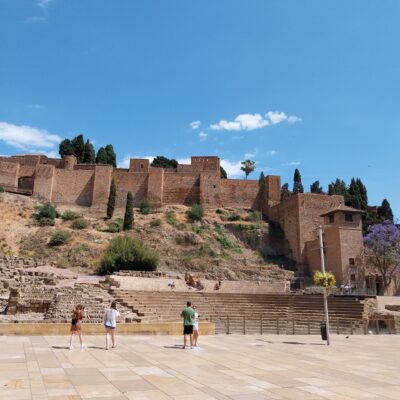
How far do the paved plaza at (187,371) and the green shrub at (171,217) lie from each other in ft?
112

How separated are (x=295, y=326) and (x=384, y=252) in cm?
2119

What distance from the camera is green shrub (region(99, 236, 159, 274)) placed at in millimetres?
31000

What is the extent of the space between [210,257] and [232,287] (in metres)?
10.1

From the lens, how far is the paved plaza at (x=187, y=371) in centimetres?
614

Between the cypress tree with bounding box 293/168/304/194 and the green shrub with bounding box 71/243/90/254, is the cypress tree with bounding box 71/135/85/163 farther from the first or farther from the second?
the cypress tree with bounding box 293/168/304/194

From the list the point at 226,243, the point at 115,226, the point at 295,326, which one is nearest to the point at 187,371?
the point at 295,326

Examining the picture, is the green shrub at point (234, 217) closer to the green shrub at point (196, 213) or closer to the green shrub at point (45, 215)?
the green shrub at point (196, 213)

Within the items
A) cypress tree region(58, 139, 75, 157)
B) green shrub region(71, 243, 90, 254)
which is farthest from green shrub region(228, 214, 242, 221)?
cypress tree region(58, 139, 75, 157)

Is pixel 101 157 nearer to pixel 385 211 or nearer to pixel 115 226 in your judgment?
pixel 115 226

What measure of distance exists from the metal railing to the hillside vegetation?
15.9 m

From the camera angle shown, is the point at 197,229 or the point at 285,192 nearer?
the point at 197,229

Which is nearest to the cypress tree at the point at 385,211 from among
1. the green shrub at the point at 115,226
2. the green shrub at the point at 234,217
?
the green shrub at the point at 234,217

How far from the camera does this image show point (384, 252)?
117 feet

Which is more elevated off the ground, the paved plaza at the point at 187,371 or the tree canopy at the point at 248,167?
the tree canopy at the point at 248,167
